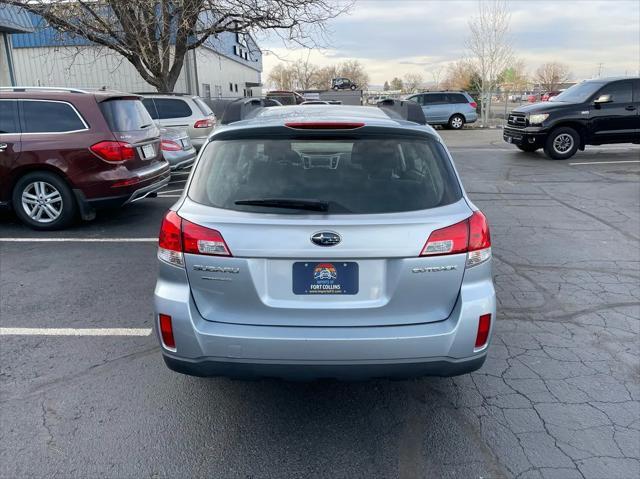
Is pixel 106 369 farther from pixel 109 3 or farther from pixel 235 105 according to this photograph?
pixel 109 3

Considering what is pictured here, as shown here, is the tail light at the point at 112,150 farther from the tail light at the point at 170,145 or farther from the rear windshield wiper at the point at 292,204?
the rear windshield wiper at the point at 292,204

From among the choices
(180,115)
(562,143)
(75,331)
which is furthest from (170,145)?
(562,143)

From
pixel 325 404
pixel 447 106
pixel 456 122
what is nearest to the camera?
pixel 325 404

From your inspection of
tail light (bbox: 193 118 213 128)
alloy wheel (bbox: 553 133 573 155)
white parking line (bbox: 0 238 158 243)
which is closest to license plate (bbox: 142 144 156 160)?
white parking line (bbox: 0 238 158 243)

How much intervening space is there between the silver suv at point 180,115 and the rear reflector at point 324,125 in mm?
9755

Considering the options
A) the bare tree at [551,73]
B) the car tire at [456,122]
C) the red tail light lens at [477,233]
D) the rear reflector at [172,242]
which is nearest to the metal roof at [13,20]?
the rear reflector at [172,242]

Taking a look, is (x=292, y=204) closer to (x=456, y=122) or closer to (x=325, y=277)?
(x=325, y=277)

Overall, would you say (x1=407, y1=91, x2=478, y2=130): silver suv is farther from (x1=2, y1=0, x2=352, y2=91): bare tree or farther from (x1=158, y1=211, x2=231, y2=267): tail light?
(x1=158, y1=211, x2=231, y2=267): tail light

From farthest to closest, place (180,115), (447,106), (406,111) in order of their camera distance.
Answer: (447,106), (180,115), (406,111)

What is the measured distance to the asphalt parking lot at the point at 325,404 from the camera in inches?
107

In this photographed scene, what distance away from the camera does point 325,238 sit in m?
2.56

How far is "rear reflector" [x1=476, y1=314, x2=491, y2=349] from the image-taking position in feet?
8.88

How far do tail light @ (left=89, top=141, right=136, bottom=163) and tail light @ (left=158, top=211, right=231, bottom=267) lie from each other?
470 centimetres

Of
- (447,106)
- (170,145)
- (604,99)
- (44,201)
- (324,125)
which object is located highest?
(604,99)
